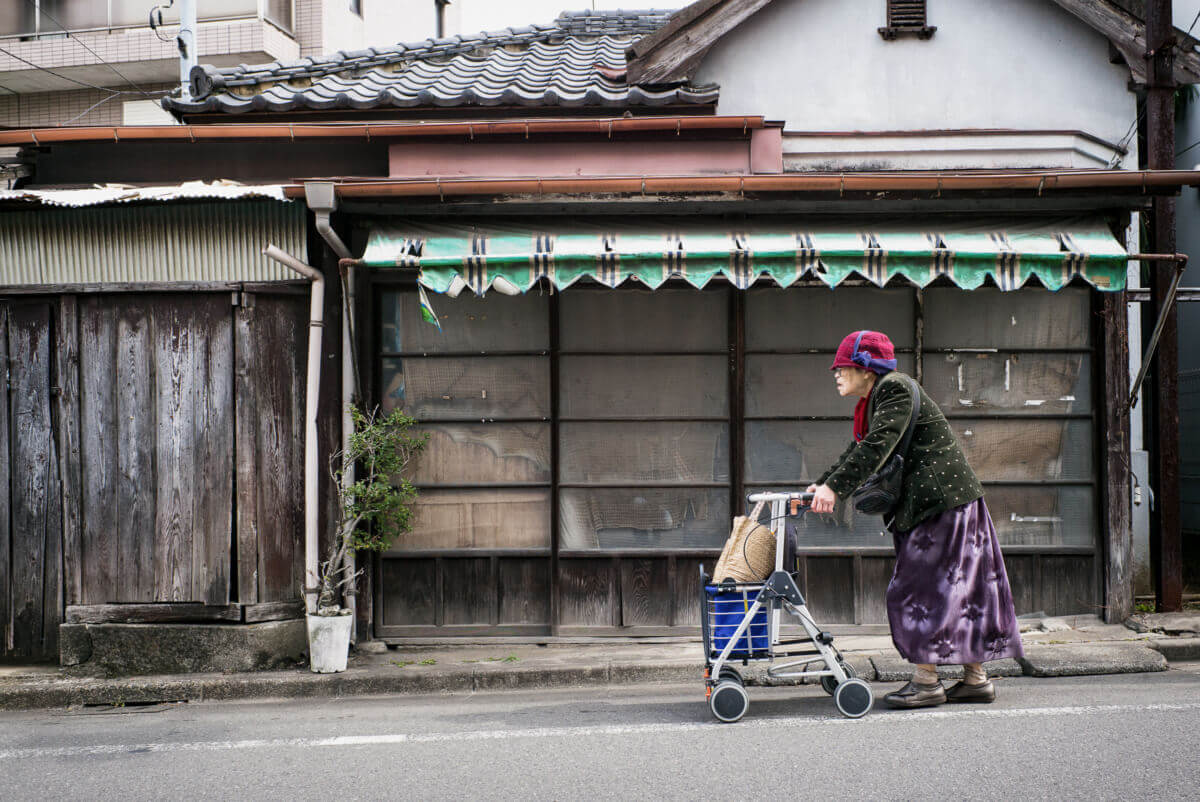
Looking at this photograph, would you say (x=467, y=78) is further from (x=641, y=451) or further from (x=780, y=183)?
(x=641, y=451)

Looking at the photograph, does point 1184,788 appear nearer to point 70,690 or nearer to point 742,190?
point 742,190

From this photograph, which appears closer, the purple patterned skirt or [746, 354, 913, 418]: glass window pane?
the purple patterned skirt

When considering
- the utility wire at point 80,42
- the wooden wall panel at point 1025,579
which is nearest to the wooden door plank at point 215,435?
the wooden wall panel at point 1025,579

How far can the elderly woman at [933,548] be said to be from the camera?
513 cm

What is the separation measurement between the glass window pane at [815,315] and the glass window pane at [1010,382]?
0.48 meters

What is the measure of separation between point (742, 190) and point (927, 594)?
290 cm

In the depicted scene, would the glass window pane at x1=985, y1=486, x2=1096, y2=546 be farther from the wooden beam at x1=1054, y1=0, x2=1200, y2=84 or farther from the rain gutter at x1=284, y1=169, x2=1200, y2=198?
the wooden beam at x1=1054, y1=0, x2=1200, y2=84

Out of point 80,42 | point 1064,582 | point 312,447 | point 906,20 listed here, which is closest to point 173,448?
point 312,447

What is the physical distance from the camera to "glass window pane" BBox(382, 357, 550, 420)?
24.9 ft

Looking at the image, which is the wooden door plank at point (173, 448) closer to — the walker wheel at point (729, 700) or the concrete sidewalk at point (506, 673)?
the concrete sidewalk at point (506, 673)

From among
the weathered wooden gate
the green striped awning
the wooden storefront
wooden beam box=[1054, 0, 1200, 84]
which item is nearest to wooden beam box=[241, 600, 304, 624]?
the wooden storefront

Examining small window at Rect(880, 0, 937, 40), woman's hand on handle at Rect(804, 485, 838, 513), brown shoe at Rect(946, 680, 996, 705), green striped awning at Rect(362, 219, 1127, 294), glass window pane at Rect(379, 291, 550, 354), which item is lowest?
brown shoe at Rect(946, 680, 996, 705)

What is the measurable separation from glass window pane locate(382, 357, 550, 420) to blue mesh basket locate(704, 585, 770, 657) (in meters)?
2.86

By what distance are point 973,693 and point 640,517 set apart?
9.49 ft
